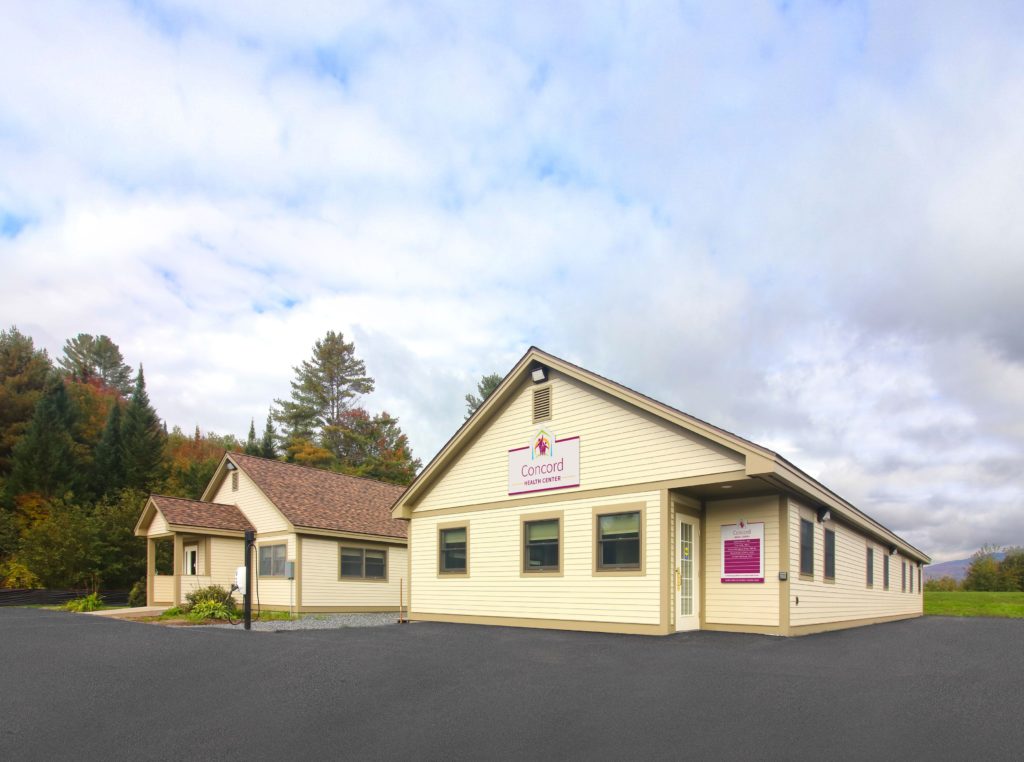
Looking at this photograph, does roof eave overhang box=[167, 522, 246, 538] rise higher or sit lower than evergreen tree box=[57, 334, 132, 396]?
lower

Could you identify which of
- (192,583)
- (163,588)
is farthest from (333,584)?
(163,588)

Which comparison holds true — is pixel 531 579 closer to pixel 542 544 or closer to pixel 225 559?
pixel 542 544

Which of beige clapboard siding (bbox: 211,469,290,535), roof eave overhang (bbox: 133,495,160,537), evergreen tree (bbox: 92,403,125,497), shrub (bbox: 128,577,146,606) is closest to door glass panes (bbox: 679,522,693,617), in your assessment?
beige clapboard siding (bbox: 211,469,290,535)

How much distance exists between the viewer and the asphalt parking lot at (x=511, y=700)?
6414 mm

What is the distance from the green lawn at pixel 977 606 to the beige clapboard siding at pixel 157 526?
2801 cm

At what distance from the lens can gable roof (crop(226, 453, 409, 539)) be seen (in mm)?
25047

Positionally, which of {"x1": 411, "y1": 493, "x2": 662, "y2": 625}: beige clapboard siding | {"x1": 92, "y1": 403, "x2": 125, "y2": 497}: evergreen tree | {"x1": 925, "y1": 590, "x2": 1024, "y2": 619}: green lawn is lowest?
{"x1": 925, "y1": 590, "x2": 1024, "y2": 619}: green lawn

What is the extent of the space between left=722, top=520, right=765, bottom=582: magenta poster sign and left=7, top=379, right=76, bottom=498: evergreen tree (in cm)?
3670

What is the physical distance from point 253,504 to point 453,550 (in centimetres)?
1086

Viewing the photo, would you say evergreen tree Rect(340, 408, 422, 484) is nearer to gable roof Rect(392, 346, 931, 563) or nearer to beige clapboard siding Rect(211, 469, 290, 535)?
beige clapboard siding Rect(211, 469, 290, 535)

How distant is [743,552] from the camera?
14914 millimetres

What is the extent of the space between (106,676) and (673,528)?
986 centimetres

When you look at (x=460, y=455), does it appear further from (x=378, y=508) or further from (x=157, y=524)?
(x=157, y=524)

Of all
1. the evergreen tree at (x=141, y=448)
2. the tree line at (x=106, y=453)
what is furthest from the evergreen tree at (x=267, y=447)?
the evergreen tree at (x=141, y=448)
